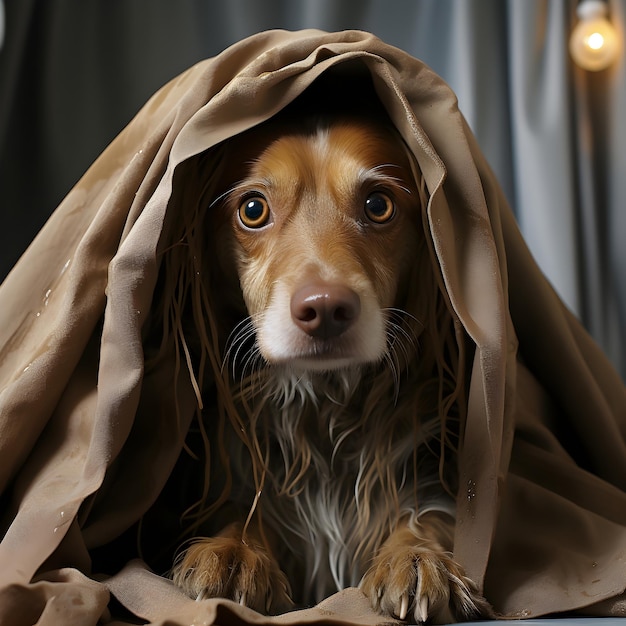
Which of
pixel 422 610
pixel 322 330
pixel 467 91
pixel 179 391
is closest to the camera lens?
pixel 422 610

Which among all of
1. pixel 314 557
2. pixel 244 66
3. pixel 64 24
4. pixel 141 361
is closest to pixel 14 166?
pixel 64 24

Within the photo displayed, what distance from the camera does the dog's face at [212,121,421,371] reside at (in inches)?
42.6

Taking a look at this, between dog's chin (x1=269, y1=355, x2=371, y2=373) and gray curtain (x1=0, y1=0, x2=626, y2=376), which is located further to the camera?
gray curtain (x1=0, y1=0, x2=626, y2=376)

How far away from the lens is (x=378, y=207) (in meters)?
1.21

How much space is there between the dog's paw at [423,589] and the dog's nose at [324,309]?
30cm

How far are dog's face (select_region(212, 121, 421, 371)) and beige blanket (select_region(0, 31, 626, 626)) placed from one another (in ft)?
0.30

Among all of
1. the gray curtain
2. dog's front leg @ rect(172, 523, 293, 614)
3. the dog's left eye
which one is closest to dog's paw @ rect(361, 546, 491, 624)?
dog's front leg @ rect(172, 523, 293, 614)

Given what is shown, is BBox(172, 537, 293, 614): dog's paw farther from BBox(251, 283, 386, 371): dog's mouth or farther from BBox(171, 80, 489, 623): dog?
BBox(251, 283, 386, 371): dog's mouth

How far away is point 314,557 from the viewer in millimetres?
1218

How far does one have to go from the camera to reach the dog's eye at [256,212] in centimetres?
121

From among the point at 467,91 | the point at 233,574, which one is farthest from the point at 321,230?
the point at 467,91

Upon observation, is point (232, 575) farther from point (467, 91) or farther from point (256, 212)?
point (467, 91)

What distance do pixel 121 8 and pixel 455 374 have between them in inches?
52.7

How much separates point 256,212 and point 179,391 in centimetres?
29
